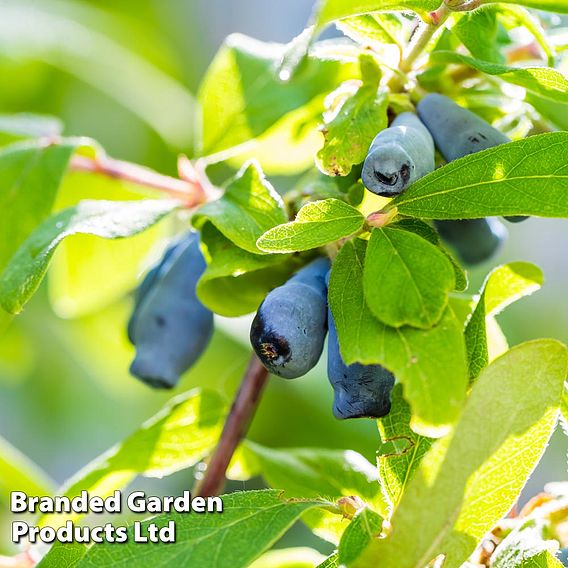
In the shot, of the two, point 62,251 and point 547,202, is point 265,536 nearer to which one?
point 547,202

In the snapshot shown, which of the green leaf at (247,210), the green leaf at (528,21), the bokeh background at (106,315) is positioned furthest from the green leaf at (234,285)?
the bokeh background at (106,315)

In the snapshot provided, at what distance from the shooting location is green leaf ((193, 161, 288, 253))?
1.91 ft

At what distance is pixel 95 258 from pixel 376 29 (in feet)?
1.57

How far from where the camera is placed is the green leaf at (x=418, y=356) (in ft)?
1.54

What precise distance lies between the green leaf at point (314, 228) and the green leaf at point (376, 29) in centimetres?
14

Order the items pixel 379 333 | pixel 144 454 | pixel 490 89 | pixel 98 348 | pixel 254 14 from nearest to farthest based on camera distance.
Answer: pixel 379 333 → pixel 490 89 → pixel 144 454 → pixel 98 348 → pixel 254 14

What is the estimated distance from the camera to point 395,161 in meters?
0.51

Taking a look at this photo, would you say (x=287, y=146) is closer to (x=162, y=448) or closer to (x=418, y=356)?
(x=162, y=448)

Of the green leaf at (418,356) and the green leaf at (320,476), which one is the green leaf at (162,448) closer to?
the green leaf at (320,476)

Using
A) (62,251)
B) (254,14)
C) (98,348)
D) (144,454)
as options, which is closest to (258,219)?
(144,454)

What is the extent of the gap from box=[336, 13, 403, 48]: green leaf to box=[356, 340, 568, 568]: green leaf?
0.79ft

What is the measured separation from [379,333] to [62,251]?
0.59m

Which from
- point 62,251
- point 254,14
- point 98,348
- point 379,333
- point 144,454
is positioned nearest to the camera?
point 379,333

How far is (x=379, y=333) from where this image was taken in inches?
19.5
